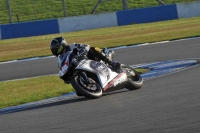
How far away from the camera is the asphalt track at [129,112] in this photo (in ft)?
21.4

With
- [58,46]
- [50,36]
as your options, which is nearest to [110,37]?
[50,36]

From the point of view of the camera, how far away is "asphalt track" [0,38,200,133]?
6.53 m

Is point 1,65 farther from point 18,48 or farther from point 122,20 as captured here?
point 122,20

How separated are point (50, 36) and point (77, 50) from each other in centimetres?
1982

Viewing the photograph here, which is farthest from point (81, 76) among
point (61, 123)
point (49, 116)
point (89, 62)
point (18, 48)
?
point (18, 48)

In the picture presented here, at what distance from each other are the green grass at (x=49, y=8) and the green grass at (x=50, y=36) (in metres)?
2.92

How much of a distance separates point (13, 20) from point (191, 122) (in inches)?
1071

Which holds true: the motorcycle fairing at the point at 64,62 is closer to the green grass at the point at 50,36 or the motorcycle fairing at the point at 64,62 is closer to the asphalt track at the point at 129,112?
the asphalt track at the point at 129,112

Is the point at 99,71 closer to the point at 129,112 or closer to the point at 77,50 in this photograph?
the point at 77,50

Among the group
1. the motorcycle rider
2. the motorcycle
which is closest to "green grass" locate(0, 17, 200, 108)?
the motorcycle rider

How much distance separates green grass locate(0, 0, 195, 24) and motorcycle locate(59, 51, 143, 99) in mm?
22558

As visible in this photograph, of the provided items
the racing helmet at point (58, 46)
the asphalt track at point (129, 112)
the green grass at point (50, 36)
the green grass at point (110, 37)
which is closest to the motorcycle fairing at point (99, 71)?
the asphalt track at point (129, 112)

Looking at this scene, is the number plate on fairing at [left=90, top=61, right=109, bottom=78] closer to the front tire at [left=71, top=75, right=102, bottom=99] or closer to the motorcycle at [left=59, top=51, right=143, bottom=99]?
the motorcycle at [left=59, top=51, right=143, bottom=99]

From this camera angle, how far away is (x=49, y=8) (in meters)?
33.4
